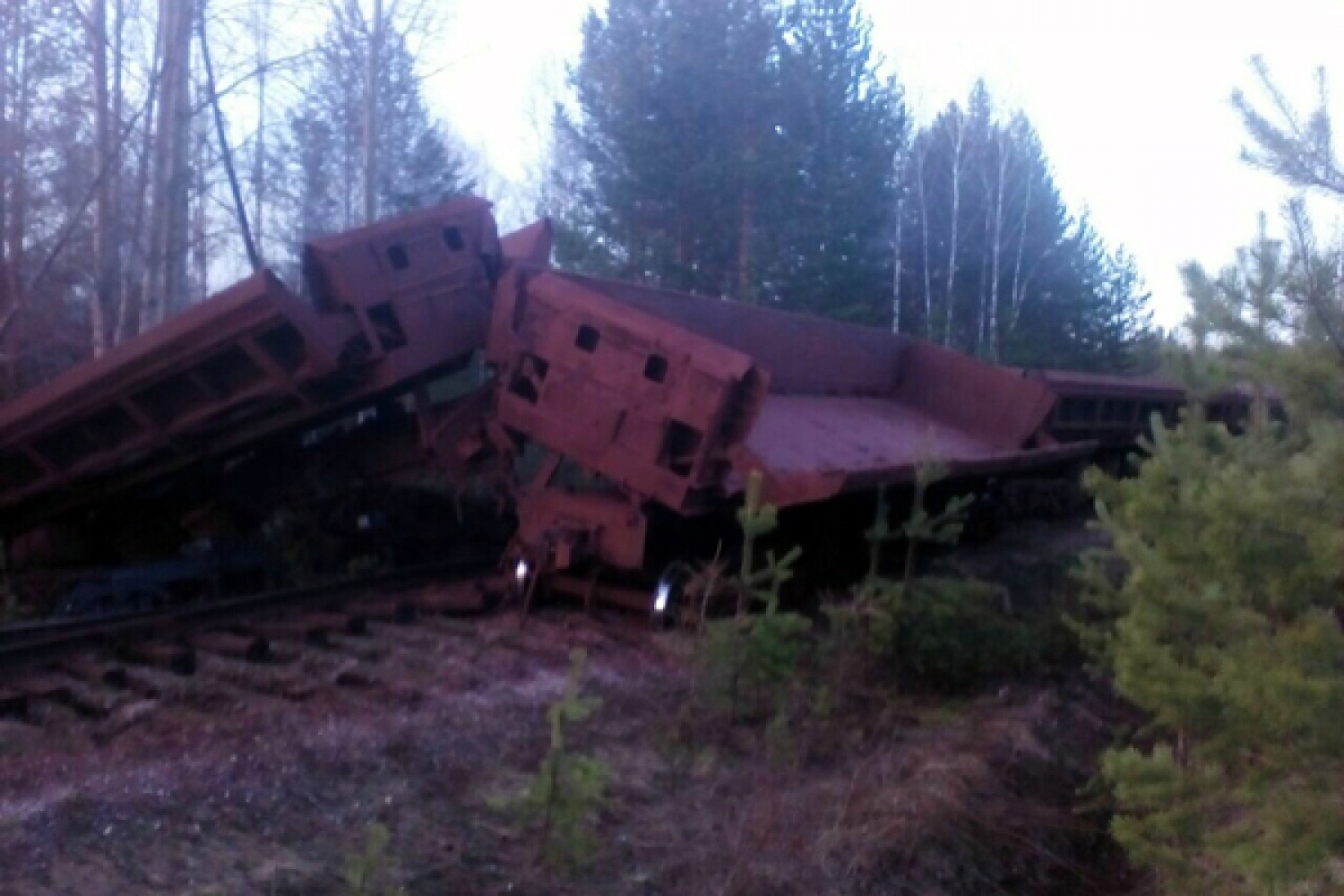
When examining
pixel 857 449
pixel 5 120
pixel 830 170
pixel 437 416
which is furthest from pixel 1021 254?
pixel 437 416

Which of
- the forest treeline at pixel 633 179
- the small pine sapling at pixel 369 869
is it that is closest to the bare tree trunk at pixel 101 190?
the forest treeline at pixel 633 179

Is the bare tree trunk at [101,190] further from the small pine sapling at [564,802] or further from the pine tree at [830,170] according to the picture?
the small pine sapling at [564,802]

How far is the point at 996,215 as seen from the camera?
36219mm

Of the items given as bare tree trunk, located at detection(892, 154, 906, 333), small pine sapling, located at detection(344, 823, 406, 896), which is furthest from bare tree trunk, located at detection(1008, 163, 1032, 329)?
small pine sapling, located at detection(344, 823, 406, 896)

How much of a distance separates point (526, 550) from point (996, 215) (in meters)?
27.9

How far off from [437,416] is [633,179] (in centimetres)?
1726

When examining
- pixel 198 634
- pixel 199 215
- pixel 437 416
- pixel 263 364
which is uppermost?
pixel 199 215

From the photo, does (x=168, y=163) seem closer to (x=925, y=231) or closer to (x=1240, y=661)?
(x=1240, y=661)

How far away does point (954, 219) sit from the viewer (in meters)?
35.9

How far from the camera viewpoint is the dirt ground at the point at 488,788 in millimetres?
5512

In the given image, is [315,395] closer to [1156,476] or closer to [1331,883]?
[1156,476]

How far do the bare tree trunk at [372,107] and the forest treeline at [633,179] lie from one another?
0.18ft

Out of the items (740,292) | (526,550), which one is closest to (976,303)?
(740,292)

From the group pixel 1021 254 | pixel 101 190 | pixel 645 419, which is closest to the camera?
pixel 645 419
